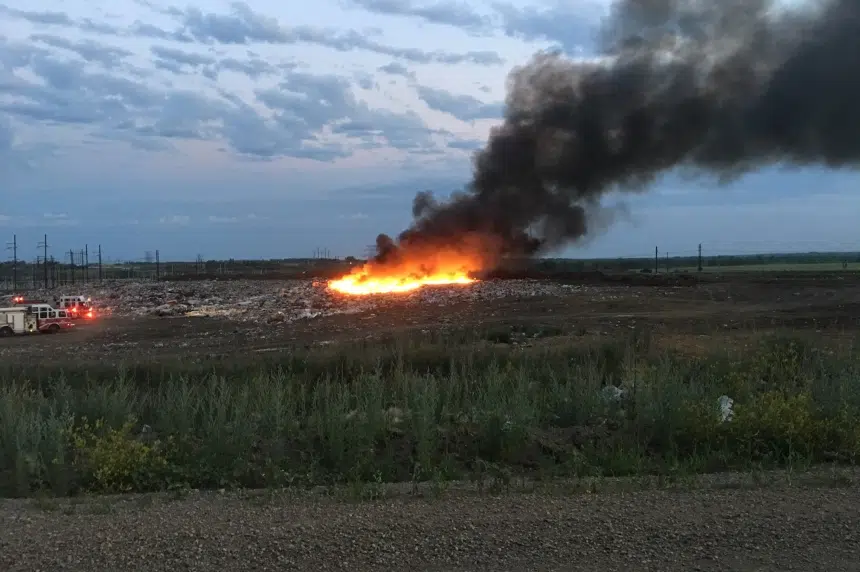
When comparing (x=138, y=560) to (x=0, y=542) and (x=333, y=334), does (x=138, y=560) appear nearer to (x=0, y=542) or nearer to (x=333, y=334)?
(x=0, y=542)

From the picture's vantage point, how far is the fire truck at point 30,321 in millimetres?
38344

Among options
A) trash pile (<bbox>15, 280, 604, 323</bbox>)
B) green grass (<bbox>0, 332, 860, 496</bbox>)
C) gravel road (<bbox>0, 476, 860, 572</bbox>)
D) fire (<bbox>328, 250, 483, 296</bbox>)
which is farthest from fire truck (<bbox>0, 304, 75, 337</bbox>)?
gravel road (<bbox>0, 476, 860, 572</bbox>)

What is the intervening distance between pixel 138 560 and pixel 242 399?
434 cm

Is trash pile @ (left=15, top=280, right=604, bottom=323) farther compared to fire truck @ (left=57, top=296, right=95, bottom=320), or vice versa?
fire truck @ (left=57, top=296, right=95, bottom=320)

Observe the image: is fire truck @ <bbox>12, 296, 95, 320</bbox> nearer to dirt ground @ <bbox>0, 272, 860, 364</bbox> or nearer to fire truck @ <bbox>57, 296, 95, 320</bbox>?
fire truck @ <bbox>57, 296, 95, 320</bbox>

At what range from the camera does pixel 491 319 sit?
112ft

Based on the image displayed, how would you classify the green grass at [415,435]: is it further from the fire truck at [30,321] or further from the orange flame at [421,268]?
A: the orange flame at [421,268]

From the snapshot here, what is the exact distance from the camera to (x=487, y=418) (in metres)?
8.81

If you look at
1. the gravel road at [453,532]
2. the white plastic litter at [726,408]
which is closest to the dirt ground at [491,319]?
the white plastic litter at [726,408]

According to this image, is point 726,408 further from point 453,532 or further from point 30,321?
point 30,321

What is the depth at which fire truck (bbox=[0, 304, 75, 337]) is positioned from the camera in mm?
38344

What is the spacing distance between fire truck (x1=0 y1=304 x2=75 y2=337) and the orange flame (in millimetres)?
21707

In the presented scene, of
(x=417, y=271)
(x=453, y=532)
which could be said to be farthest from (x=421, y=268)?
(x=453, y=532)

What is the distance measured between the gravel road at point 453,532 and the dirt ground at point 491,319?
573 inches
